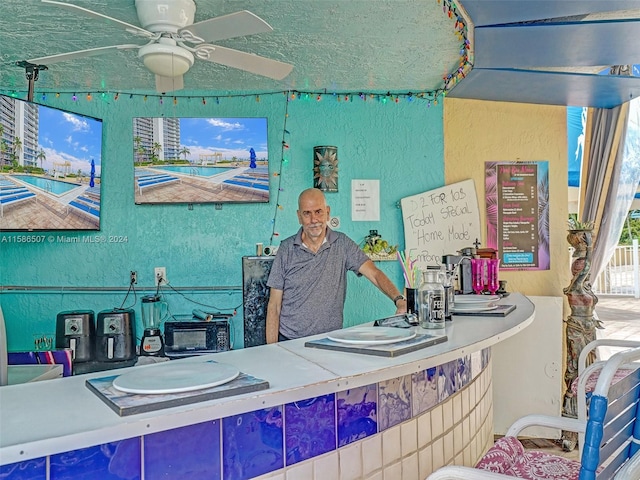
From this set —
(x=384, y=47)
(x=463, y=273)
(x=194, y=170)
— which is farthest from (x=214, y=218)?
(x=463, y=273)

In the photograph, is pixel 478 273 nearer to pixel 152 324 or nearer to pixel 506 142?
pixel 506 142

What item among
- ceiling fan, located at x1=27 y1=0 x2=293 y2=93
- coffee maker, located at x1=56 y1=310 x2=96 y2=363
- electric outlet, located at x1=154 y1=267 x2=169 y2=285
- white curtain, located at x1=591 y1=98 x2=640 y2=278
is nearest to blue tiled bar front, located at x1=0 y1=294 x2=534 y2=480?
ceiling fan, located at x1=27 y1=0 x2=293 y2=93

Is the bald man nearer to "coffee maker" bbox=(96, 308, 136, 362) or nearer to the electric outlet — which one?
"coffee maker" bbox=(96, 308, 136, 362)

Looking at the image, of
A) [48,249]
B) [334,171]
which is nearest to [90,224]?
[48,249]

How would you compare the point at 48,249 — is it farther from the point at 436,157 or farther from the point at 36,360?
the point at 436,157

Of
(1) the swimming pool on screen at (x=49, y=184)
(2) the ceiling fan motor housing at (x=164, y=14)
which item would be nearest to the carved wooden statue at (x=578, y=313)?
(2) the ceiling fan motor housing at (x=164, y=14)

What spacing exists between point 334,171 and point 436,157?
0.82 m

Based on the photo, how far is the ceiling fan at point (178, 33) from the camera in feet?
7.82

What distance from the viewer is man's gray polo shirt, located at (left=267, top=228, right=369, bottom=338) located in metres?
2.96

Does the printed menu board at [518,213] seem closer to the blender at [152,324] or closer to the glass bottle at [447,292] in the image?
the glass bottle at [447,292]

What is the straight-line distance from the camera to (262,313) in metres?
3.80

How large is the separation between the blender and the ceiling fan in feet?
6.14

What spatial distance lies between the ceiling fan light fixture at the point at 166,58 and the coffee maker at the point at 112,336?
186cm

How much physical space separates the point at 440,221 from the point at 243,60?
2.10 m
